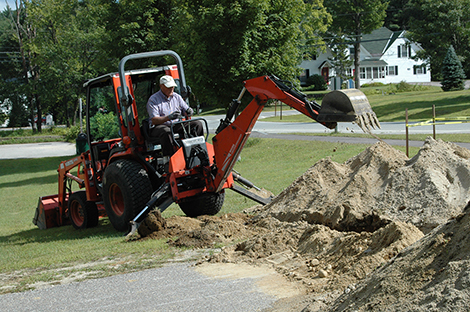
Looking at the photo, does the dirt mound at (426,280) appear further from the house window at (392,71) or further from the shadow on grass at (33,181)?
the house window at (392,71)

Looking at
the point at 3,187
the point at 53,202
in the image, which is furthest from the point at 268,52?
the point at 3,187

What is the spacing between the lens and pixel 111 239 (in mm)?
9023

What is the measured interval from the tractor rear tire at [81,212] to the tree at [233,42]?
9863 mm

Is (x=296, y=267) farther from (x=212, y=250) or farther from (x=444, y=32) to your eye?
(x=444, y=32)

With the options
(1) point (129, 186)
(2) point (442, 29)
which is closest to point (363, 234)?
(1) point (129, 186)

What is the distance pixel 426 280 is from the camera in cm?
407

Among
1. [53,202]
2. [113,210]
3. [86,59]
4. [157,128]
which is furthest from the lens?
A: [86,59]

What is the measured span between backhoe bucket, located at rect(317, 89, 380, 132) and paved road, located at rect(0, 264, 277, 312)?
2.50 m

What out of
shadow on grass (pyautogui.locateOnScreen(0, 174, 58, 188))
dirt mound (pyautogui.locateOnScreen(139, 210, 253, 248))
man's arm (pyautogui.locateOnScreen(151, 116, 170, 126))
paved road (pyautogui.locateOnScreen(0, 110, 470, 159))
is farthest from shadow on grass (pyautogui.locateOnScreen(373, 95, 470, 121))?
man's arm (pyautogui.locateOnScreen(151, 116, 170, 126))

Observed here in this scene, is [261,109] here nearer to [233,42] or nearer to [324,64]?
[233,42]

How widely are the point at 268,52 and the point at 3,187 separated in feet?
Result: 41.4

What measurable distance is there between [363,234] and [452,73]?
43.7m

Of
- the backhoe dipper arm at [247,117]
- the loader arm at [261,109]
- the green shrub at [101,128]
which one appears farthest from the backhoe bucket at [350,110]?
the green shrub at [101,128]

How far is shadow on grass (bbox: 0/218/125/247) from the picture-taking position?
32.7 feet
